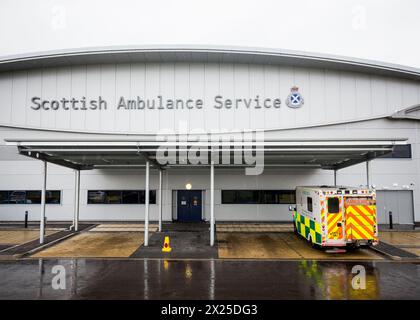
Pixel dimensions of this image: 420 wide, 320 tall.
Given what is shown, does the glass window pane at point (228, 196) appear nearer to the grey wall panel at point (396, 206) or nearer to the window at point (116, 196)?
the window at point (116, 196)

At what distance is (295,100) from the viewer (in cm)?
2156

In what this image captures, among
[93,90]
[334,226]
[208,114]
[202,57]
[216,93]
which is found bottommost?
[334,226]

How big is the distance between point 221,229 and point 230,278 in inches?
381

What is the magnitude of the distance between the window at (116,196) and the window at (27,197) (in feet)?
8.27

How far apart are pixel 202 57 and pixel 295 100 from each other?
7018 millimetres

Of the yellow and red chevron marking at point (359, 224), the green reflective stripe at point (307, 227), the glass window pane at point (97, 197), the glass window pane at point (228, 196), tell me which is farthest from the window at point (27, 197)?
the yellow and red chevron marking at point (359, 224)

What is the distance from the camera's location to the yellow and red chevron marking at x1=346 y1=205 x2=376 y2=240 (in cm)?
1277

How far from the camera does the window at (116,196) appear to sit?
22.4 meters

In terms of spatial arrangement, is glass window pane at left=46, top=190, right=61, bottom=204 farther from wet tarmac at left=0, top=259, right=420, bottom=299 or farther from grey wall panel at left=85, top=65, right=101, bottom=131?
wet tarmac at left=0, top=259, right=420, bottom=299

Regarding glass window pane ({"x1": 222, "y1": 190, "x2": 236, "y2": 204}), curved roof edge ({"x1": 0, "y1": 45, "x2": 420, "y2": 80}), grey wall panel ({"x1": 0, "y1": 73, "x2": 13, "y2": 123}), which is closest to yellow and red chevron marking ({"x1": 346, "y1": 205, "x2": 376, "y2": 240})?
glass window pane ({"x1": 222, "y1": 190, "x2": 236, "y2": 204})

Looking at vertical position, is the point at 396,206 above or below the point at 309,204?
below

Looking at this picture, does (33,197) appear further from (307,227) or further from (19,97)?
(307,227)

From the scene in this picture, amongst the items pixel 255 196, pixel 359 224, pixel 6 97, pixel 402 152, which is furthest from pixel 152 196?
pixel 402 152
